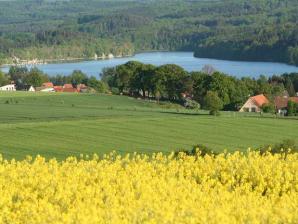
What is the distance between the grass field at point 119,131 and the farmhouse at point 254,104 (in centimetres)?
2111

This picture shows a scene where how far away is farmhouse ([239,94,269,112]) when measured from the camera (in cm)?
7415

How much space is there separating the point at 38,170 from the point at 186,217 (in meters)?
4.69

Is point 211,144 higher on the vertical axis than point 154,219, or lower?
lower

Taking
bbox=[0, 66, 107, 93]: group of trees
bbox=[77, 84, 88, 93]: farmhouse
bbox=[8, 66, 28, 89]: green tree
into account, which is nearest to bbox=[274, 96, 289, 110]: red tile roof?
bbox=[0, 66, 107, 93]: group of trees

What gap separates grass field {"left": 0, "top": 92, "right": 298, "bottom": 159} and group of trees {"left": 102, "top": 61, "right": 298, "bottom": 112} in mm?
17606

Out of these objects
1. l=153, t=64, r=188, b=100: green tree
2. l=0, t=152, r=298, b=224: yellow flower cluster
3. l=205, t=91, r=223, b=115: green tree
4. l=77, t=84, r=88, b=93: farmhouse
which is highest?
l=0, t=152, r=298, b=224: yellow flower cluster

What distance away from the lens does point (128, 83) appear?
9006 centimetres

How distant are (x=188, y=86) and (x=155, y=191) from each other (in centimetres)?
6810

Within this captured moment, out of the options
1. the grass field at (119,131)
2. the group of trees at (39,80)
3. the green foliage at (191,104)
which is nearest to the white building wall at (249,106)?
the green foliage at (191,104)

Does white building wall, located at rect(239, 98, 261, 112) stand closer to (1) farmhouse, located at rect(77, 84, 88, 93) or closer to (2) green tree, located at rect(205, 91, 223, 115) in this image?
(2) green tree, located at rect(205, 91, 223, 115)

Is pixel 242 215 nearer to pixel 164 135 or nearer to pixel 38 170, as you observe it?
pixel 38 170

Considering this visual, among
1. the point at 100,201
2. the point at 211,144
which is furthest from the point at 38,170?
the point at 211,144

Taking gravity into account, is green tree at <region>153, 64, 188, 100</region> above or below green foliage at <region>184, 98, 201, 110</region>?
above

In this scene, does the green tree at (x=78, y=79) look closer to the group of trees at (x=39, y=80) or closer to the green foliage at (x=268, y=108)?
the group of trees at (x=39, y=80)
